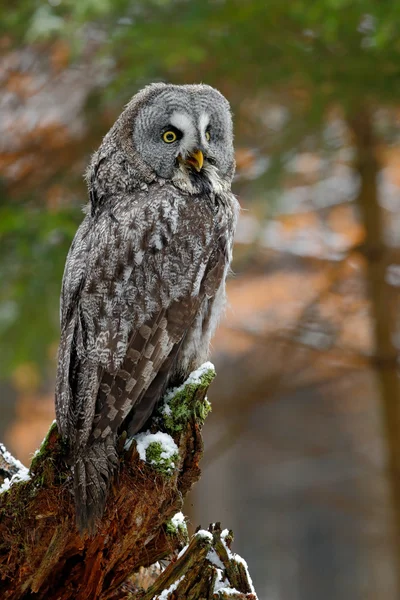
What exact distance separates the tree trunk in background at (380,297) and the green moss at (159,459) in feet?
11.3

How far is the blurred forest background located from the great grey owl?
77.6 inches

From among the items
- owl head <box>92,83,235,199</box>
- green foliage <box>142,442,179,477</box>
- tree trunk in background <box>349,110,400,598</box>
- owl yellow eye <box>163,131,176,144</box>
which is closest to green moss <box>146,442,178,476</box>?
green foliage <box>142,442,179,477</box>

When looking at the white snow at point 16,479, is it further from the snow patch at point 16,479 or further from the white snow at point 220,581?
the white snow at point 220,581

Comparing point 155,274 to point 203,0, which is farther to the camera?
→ point 203,0

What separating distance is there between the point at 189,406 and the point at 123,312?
37 cm

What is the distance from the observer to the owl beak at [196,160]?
2.80m

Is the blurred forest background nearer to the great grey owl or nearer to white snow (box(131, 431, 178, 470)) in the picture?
the great grey owl

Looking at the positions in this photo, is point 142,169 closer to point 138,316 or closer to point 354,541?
point 138,316

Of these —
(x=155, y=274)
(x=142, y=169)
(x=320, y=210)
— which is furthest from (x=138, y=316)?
(x=320, y=210)

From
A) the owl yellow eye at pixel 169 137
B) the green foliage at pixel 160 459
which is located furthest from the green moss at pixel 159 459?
the owl yellow eye at pixel 169 137

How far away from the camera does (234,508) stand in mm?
9906

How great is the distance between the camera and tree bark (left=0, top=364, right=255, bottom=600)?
7.88 ft

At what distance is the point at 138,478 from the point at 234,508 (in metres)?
7.81

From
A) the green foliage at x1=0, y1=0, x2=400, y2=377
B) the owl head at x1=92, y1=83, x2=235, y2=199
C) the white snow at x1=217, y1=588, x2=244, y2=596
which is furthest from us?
the green foliage at x1=0, y1=0, x2=400, y2=377
